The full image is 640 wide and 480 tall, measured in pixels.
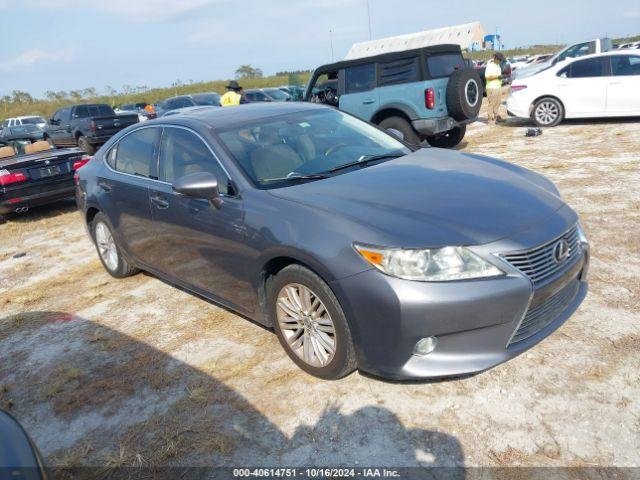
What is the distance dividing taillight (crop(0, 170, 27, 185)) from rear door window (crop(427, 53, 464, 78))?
695cm

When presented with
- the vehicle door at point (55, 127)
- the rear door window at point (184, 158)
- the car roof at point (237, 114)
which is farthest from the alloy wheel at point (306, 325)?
the vehicle door at point (55, 127)

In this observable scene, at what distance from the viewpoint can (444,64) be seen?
9508 mm

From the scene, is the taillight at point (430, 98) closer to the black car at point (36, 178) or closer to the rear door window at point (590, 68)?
the rear door window at point (590, 68)

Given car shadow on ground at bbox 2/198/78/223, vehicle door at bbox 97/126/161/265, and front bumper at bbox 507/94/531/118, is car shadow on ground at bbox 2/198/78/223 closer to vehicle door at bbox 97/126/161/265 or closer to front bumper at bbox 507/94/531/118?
vehicle door at bbox 97/126/161/265

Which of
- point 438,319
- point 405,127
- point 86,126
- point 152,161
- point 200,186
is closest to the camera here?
point 438,319

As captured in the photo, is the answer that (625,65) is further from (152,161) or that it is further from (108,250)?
(108,250)

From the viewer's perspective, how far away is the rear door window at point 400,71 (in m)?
9.23

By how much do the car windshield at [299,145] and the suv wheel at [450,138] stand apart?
21.3 ft

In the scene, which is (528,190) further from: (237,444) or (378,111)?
(378,111)

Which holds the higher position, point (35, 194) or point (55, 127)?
point (55, 127)

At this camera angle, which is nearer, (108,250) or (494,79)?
(108,250)

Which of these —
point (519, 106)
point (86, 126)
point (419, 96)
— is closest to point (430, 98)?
point (419, 96)

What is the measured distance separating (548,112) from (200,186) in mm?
10810

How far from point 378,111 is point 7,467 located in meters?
8.66
